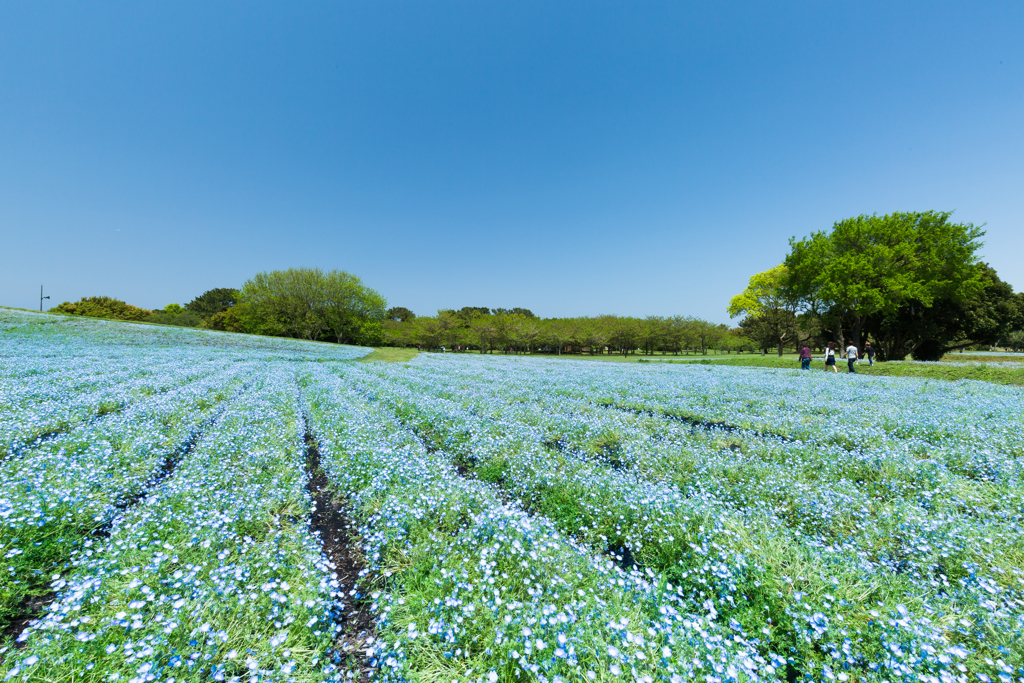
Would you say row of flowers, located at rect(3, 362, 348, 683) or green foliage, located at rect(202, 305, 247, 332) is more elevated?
green foliage, located at rect(202, 305, 247, 332)

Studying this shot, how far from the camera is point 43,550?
13.8ft

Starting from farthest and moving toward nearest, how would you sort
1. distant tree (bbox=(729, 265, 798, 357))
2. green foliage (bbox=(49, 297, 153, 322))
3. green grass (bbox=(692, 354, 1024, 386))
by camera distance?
1. green foliage (bbox=(49, 297, 153, 322))
2. distant tree (bbox=(729, 265, 798, 357))
3. green grass (bbox=(692, 354, 1024, 386))

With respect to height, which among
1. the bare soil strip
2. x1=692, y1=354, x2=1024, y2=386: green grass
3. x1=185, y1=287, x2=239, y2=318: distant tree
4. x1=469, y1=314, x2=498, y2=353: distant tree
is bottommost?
the bare soil strip

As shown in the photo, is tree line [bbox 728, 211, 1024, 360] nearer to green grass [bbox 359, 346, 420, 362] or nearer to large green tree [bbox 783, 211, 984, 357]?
large green tree [bbox 783, 211, 984, 357]

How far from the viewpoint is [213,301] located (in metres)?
110

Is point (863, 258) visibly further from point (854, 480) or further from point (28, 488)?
point (28, 488)

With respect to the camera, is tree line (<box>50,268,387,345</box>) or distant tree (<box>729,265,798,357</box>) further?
tree line (<box>50,268,387,345</box>)

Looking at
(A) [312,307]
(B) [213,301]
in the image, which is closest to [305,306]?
A: (A) [312,307]

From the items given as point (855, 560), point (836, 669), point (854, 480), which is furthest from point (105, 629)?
point (854, 480)

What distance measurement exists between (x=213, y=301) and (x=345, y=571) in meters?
139

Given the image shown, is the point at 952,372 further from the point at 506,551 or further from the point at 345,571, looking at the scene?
the point at 345,571

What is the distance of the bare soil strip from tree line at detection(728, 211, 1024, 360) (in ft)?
147

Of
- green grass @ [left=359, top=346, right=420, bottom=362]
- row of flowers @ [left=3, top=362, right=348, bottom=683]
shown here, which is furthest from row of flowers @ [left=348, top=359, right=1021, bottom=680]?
green grass @ [left=359, top=346, right=420, bottom=362]

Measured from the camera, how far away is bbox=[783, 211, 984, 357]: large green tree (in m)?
32.9
